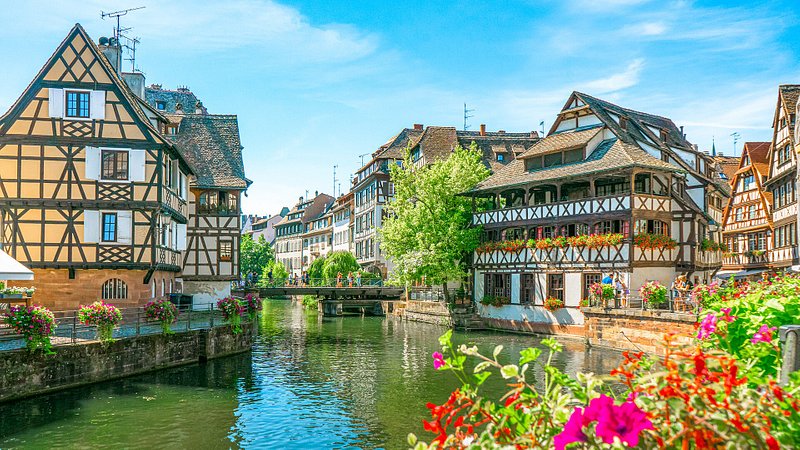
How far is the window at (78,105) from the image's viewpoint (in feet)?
98.7

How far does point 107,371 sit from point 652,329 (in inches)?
855

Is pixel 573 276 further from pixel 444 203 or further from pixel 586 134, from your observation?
pixel 444 203

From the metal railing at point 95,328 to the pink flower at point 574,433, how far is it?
66.7ft

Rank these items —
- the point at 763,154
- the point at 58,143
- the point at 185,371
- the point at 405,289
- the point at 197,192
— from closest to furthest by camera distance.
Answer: the point at 185,371, the point at 58,143, the point at 197,192, the point at 763,154, the point at 405,289

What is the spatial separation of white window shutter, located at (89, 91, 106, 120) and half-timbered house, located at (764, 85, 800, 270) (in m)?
34.0

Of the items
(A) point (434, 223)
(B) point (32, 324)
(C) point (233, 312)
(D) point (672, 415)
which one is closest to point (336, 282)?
(A) point (434, 223)

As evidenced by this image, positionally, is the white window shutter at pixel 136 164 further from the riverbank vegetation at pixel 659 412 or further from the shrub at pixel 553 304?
the riverbank vegetation at pixel 659 412

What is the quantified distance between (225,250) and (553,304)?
1972 centimetres

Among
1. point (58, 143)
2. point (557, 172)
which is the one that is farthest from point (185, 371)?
point (557, 172)

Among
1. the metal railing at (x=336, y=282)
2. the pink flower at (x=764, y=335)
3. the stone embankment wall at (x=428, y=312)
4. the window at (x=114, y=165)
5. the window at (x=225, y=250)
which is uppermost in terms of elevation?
the window at (x=114, y=165)

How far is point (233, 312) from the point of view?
30875 millimetres

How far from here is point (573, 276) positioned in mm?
37250

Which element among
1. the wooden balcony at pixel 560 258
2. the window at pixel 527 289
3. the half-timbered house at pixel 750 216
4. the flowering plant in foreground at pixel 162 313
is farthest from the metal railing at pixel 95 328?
the half-timbered house at pixel 750 216

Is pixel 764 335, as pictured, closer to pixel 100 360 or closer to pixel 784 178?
pixel 100 360
